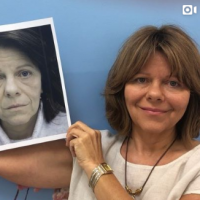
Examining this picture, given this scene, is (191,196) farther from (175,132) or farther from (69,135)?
(69,135)

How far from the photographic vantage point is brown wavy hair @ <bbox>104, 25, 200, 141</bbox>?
80 centimetres

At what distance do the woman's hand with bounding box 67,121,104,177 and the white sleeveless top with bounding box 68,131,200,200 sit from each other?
0.07m

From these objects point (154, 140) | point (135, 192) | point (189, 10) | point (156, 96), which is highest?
point (189, 10)

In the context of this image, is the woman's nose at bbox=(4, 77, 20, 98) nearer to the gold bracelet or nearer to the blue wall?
the blue wall

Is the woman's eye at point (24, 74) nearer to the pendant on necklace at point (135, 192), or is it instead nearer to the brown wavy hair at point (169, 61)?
the brown wavy hair at point (169, 61)

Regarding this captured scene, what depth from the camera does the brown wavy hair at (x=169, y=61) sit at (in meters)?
0.80

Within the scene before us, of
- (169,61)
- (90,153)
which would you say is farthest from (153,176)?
(169,61)

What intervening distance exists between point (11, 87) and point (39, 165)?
9.8 inches

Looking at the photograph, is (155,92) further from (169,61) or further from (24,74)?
(24,74)

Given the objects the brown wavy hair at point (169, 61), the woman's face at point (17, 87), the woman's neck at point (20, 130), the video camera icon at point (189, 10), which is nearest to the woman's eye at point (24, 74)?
the woman's face at point (17, 87)

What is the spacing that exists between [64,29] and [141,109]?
0.33m

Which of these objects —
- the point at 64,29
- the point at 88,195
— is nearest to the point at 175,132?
the point at 88,195

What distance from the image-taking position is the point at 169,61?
31.2 inches

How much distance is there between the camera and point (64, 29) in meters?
0.93
